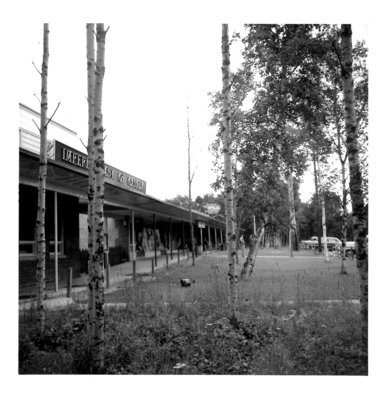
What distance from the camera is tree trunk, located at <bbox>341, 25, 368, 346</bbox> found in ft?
13.3

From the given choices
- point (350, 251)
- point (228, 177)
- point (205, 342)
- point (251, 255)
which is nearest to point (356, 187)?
point (228, 177)

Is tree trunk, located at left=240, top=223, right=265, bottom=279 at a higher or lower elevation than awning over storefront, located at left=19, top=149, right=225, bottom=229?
lower

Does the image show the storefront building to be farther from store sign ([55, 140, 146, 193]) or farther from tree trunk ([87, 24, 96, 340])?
tree trunk ([87, 24, 96, 340])

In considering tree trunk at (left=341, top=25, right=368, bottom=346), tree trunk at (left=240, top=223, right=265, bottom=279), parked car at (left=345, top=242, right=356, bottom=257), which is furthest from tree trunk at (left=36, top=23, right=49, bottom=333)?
parked car at (left=345, top=242, right=356, bottom=257)

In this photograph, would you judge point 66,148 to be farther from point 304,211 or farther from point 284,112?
point 304,211

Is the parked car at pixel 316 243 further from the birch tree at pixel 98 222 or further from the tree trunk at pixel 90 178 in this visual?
the birch tree at pixel 98 222

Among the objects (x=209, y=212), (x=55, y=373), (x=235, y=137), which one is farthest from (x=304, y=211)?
(x=55, y=373)

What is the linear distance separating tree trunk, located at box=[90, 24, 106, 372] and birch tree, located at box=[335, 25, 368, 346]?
274 centimetres

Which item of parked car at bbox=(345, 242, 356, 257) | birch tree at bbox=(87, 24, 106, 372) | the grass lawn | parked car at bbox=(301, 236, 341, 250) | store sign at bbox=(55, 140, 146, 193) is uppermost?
store sign at bbox=(55, 140, 146, 193)

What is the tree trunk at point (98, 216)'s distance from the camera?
3754 millimetres

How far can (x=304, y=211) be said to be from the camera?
1561 inches

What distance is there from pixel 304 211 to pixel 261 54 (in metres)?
35.4

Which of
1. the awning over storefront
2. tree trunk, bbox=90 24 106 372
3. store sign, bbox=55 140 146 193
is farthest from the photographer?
store sign, bbox=55 140 146 193

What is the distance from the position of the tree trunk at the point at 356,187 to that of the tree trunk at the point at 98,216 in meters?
2.74
